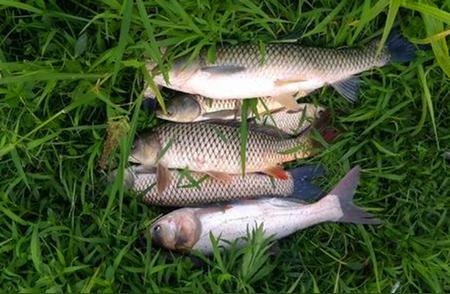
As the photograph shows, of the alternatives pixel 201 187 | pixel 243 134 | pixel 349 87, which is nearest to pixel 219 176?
pixel 201 187

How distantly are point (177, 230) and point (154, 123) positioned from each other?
58cm

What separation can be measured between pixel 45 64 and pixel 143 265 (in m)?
1.13

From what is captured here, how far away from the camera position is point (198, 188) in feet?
11.4

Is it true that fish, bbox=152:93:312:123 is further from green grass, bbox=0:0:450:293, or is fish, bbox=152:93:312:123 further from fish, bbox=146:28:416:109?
green grass, bbox=0:0:450:293

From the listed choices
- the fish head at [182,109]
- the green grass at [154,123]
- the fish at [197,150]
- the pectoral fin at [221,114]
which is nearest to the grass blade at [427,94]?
the green grass at [154,123]

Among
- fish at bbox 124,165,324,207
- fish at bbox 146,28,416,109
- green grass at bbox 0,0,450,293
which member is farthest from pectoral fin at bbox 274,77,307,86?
fish at bbox 124,165,324,207

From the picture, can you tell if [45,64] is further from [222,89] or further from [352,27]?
[352,27]

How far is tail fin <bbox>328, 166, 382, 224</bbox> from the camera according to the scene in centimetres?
350

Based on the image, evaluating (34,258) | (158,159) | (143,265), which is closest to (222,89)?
(158,159)

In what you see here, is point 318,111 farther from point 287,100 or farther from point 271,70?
point 271,70

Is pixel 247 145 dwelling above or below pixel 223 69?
below

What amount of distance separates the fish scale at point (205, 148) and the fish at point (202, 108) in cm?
5

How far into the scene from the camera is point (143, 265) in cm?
333

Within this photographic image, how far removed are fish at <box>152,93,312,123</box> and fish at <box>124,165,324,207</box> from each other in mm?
297
